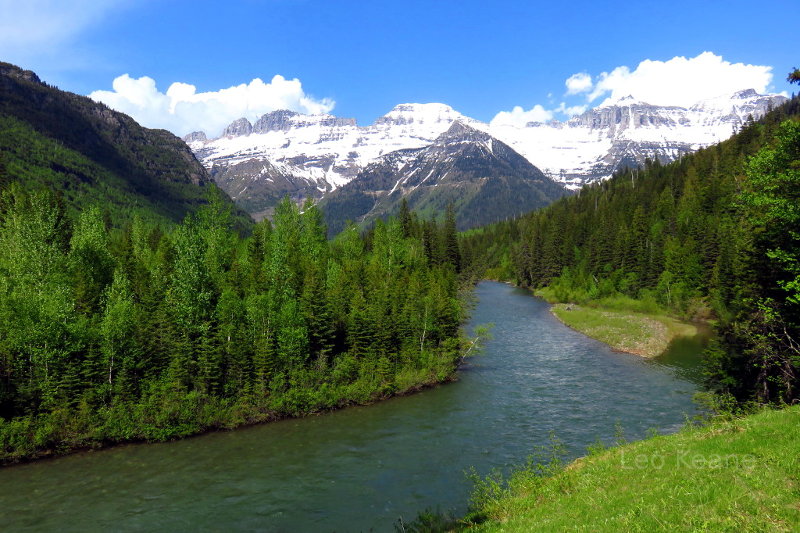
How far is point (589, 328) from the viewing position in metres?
82.2

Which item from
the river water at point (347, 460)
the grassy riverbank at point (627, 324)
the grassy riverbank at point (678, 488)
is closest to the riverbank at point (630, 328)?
the grassy riverbank at point (627, 324)

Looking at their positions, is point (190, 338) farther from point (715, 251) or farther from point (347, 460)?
point (715, 251)

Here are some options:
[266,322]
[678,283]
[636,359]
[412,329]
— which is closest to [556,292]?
[678,283]

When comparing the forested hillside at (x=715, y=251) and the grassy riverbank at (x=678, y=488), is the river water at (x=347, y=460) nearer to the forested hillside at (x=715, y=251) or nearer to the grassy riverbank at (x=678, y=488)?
the forested hillside at (x=715, y=251)

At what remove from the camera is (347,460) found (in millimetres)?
34375

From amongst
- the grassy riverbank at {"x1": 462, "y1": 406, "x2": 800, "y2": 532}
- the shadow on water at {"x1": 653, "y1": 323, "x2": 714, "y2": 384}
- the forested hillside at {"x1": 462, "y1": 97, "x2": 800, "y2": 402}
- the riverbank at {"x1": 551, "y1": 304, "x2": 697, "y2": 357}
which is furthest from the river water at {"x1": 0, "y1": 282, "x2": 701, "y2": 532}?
the riverbank at {"x1": 551, "y1": 304, "x2": 697, "y2": 357}

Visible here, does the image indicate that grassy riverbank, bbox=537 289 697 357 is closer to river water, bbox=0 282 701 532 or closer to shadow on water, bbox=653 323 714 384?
shadow on water, bbox=653 323 714 384

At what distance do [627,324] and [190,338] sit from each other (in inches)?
2839

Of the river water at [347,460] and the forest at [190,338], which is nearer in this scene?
the river water at [347,460]

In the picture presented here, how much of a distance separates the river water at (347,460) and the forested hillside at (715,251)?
7.75 metres

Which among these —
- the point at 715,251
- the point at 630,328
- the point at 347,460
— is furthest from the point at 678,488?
the point at 715,251

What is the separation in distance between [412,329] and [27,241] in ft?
138

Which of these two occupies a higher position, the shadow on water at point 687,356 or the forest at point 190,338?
the forest at point 190,338

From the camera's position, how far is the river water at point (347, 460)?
88.7 ft
